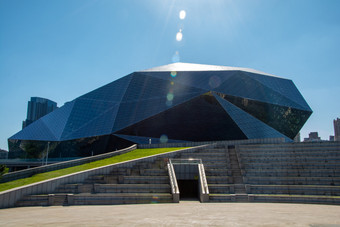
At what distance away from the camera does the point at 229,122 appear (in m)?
33.2

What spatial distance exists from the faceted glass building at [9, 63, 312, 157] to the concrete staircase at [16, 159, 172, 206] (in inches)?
730

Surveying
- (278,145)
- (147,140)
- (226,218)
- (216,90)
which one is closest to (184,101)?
(216,90)

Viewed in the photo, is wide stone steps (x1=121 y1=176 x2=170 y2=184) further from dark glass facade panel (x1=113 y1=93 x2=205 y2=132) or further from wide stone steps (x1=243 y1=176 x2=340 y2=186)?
dark glass facade panel (x1=113 y1=93 x2=205 y2=132)

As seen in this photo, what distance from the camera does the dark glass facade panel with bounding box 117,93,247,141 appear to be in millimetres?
33562

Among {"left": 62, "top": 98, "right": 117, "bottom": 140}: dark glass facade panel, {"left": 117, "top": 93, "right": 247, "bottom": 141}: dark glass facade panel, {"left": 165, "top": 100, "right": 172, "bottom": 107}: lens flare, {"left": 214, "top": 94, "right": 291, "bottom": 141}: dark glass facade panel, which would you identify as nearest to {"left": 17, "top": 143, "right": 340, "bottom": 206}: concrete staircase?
{"left": 214, "top": 94, "right": 291, "bottom": 141}: dark glass facade panel

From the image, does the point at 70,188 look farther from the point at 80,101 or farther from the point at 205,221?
the point at 80,101

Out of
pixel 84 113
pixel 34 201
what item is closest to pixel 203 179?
pixel 34 201

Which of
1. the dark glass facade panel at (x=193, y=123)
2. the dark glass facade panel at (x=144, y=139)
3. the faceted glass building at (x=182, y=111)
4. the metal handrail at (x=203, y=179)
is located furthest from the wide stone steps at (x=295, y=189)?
the dark glass facade panel at (x=144, y=139)

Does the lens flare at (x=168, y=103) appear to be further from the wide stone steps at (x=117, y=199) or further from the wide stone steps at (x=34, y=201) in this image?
the wide stone steps at (x=34, y=201)

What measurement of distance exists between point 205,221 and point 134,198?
5.83 m

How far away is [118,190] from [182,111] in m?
22.0

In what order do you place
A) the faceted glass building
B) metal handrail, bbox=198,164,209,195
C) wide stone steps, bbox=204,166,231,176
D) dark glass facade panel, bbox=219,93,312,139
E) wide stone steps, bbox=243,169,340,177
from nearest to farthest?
metal handrail, bbox=198,164,209,195, wide stone steps, bbox=243,169,340,177, wide stone steps, bbox=204,166,231,176, the faceted glass building, dark glass facade panel, bbox=219,93,312,139

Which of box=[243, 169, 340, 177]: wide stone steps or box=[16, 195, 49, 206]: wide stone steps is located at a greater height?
box=[243, 169, 340, 177]: wide stone steps

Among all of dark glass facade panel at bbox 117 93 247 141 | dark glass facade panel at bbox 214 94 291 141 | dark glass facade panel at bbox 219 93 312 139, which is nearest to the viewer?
dark glass facade panel at bbox 214 94 291 141
